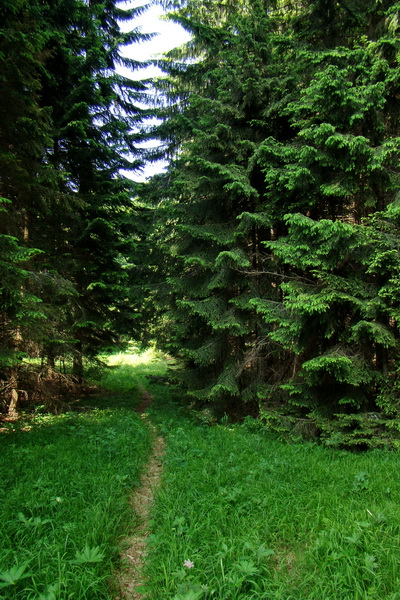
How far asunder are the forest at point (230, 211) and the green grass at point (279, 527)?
1.31 m

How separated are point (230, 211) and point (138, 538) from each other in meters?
7.40

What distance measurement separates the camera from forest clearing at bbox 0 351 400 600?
264 centimetres

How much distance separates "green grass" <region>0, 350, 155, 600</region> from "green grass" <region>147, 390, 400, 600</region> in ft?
1.74

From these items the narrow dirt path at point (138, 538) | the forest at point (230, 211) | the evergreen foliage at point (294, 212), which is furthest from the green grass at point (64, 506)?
the evergreen foliage at point (294, 212)

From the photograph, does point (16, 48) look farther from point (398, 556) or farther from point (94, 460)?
point (398, 556)

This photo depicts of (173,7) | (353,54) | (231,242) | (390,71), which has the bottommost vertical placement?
(231,242)

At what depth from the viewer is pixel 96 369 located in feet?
33.4

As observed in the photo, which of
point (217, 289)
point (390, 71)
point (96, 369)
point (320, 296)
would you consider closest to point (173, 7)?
point (390, 71)

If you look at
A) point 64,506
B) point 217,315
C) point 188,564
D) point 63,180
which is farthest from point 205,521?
point 63,180

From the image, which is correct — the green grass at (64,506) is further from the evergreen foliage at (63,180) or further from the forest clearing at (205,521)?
the evergreen foliage at (63,180)

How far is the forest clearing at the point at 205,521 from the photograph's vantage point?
8.68ft

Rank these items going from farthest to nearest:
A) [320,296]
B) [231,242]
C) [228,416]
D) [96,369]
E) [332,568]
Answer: [96,369] → [228,416] → [231,242] → [320,296] → [332,568]

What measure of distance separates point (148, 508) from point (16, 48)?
8.20m

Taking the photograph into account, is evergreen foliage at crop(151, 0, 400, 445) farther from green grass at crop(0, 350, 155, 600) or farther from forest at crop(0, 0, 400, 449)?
green grass at crop(0, 350, 155, 600)
